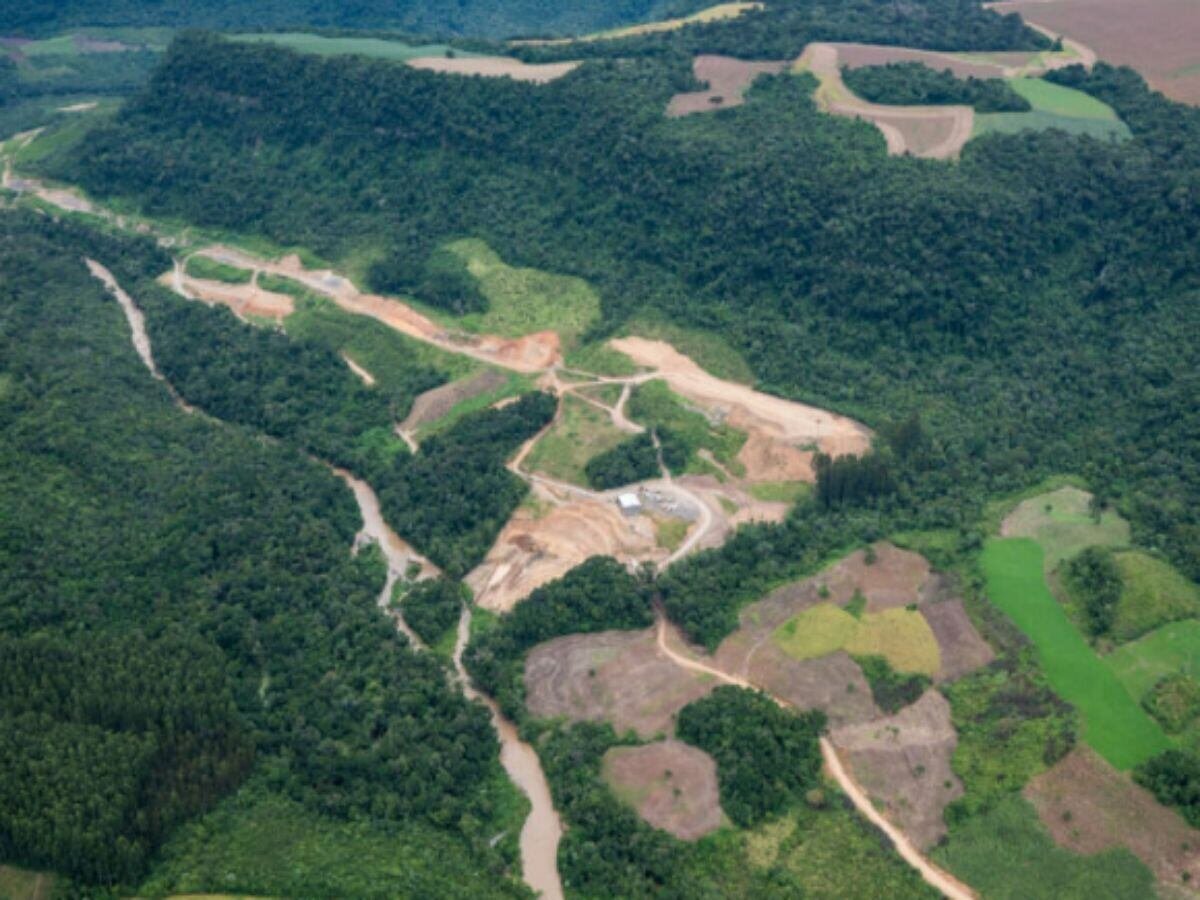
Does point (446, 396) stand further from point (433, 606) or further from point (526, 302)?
point (433, 606)

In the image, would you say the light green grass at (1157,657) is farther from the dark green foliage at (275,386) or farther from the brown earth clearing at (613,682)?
the dark green foliage at (275,386)

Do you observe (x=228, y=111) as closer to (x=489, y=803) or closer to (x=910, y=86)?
(x=910, y=86)

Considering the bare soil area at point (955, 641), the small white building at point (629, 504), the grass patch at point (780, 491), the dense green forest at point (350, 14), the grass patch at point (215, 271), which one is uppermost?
the dense green forest at point (350, 14)

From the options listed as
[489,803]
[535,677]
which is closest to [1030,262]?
[535,677]

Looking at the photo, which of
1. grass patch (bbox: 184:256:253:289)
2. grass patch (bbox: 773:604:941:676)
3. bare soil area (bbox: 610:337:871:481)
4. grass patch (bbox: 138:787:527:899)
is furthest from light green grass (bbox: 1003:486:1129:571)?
grass patch (bbox: 184:256:253:289)

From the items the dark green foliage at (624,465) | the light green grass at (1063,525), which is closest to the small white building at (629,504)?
the dark green foliage at (624,465)

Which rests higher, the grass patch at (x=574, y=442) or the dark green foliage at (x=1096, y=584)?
the dark green foliage at (x=1096, y=584)
